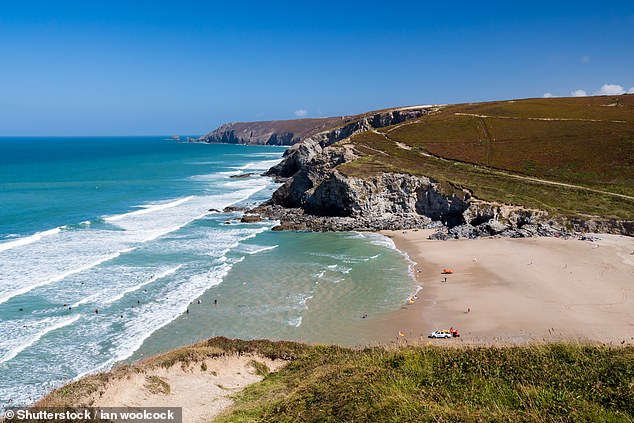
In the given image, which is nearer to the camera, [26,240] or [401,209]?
[26,240]

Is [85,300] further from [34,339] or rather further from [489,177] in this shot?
[489,177]

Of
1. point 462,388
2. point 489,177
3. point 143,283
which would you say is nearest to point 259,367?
point 462,388

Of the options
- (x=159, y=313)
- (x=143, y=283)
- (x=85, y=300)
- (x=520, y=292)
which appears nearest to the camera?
(x=159, y=313)

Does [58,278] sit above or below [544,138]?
below

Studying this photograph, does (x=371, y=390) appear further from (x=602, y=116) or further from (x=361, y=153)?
(x=602, y=116)

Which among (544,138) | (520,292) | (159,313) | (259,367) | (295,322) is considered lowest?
Result: (520,292)

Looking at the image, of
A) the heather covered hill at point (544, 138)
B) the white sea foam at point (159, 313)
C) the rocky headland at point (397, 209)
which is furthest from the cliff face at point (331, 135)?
the white sea foam at point (159, 313)

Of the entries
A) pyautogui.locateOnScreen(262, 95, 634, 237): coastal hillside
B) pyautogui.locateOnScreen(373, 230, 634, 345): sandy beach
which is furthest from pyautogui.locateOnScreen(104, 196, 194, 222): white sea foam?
pyautogui.locateOnScreen(373, 230, 634, 345): sandy beach
